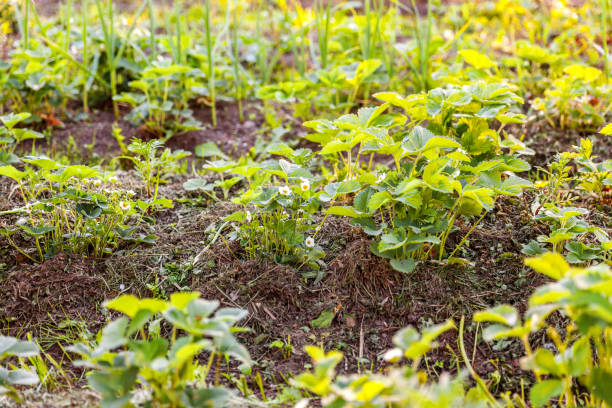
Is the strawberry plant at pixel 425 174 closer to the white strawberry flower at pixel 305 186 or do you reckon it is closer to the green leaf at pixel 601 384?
the white strawberry flower at pixel 305 186

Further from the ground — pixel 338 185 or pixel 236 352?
pixel 338 185

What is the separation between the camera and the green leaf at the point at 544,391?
46.0 inches

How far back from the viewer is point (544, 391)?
3.87 feet

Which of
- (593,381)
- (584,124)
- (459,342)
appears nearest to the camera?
(593,381)

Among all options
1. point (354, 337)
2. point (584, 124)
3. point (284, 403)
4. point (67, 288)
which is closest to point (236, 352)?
point (284, 403)

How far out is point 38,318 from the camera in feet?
5.92

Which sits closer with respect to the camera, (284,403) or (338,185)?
(284,403)

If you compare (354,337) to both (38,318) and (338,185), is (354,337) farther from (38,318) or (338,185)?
(38,318)

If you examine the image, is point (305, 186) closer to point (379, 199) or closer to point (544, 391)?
point (379, 199)

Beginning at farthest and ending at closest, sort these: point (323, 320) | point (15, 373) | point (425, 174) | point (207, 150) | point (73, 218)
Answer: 1. point (207, 150)
2. point (73, 218)
3. point (323, 320)
4. point (425, 174)
5. point (15, 373)

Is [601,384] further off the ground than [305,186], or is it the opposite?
[305,186]

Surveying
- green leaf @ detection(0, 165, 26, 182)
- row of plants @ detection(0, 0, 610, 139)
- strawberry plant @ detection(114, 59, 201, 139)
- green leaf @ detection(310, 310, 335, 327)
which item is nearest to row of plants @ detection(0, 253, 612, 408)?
green leaf @ detection(310, 310, 335, 327)

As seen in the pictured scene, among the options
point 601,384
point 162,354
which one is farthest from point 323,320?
point 601,384

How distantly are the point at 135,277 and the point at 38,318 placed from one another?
1.03 feet
